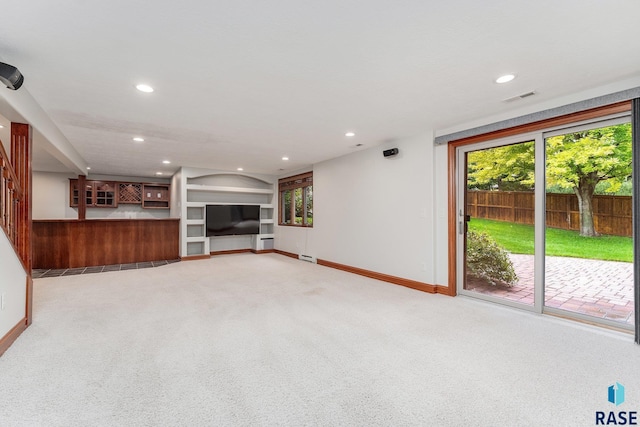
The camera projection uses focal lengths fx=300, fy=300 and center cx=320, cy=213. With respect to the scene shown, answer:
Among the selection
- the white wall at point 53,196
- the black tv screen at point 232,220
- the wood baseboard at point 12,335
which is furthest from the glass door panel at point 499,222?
the white wall at point 53,196

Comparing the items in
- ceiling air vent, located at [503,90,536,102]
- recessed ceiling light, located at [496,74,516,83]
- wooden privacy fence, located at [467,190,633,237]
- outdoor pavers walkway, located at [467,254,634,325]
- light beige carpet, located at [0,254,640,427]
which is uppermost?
ceiling air vent, located at [503,90,536,102]

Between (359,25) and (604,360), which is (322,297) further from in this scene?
(359,25)

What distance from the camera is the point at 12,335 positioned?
2.55 m

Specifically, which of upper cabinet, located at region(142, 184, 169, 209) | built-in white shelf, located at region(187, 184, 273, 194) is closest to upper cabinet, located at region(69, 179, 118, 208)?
upper cabinet, located at region(142, 184, 169, 209)

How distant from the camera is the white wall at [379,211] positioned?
Result: 429 cm

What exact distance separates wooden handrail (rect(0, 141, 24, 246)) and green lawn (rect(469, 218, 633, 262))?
196 inches

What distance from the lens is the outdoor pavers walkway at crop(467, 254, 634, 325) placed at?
114 inches

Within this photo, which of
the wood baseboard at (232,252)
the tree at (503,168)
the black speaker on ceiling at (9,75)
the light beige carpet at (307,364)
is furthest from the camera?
the wood baseboard at (232,252)

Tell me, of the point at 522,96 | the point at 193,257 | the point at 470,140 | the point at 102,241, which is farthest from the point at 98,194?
the point at 522,96

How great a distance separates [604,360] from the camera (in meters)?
2.26

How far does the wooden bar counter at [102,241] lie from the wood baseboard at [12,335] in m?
3.73

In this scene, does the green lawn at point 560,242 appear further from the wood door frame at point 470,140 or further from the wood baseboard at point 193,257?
the wood baseboard at point 193,257

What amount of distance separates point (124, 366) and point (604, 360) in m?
3.55

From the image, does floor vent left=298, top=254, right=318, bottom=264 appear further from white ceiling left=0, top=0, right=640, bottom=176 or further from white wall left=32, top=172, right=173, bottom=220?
white wall left=32, top=172, right=173, bottom=220
